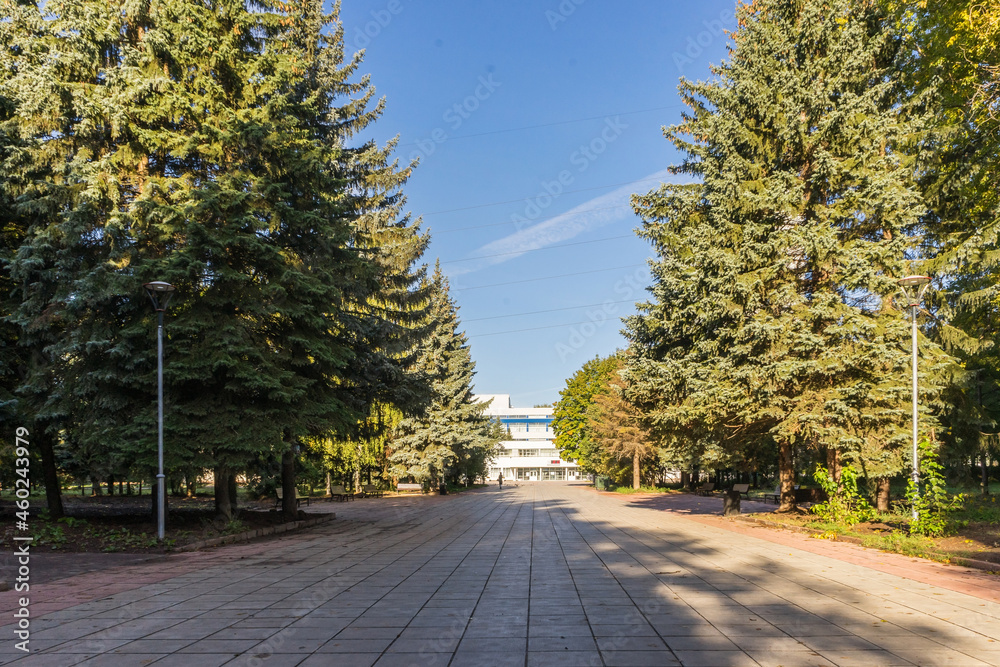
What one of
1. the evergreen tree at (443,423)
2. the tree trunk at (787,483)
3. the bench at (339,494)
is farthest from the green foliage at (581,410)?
the tree trunk at (787,483)

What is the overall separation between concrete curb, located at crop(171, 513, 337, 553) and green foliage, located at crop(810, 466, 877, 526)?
14348mm

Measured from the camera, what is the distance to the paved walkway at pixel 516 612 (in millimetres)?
5469

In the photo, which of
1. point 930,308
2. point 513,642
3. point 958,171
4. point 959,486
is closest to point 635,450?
point 959,486

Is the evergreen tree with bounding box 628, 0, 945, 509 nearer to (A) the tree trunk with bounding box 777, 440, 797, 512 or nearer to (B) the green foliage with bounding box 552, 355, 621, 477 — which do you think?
(A) the tree trunk with bounding box 777, 440, 797, 512

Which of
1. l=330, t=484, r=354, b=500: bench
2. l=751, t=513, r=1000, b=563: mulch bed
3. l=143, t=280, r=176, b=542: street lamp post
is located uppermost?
l=143, t=280, r=176, b=542: street lamp post

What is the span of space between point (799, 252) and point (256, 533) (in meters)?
17.0

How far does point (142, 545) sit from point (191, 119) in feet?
34.9

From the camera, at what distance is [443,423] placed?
36844mm

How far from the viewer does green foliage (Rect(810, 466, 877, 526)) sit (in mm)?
14336

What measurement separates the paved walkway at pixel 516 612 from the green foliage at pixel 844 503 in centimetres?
337

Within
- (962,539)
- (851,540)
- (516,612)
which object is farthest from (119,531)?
(962,539)

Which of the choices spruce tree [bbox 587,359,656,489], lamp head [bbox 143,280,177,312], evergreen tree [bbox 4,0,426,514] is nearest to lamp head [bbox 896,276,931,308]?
evergreen tree [bbox 4,0,426,514]

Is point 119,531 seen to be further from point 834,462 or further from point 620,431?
point 620,431

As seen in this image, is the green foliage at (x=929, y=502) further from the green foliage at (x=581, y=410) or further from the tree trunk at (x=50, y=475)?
the green foliage at (x=581, y=410)
